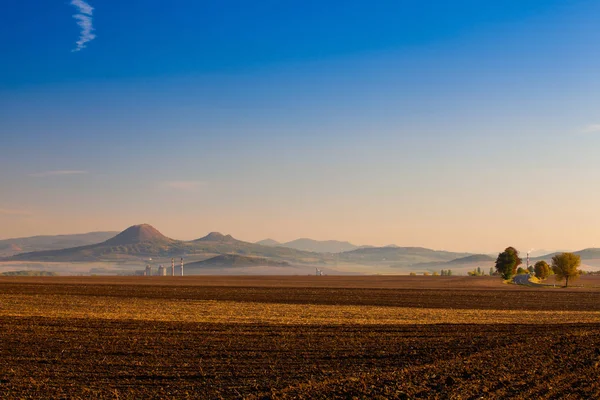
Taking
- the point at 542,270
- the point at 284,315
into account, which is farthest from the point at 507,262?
the point at 284,315

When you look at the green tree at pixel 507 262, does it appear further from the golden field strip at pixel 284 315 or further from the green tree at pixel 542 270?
the golden field strip at pixel 284 315

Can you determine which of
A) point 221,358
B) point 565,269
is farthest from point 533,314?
point 565,269

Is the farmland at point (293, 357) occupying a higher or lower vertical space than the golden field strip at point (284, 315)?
higher

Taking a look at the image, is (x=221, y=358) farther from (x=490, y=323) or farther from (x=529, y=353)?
(x=490, y=323)

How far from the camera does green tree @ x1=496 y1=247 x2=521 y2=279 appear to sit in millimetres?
124562

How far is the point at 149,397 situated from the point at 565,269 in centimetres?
10354

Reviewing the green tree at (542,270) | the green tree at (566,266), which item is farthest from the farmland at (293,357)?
the green tree at (542,270)

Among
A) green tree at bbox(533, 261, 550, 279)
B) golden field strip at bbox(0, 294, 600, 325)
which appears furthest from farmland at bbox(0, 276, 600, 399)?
green tree at bbox(533, 261, 550, 279)

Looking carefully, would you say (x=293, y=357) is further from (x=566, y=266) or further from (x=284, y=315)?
(x=566, y=266)

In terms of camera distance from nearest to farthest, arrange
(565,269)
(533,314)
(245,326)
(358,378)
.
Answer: (358,378) < (245,326) < (533,314) < (565,269)

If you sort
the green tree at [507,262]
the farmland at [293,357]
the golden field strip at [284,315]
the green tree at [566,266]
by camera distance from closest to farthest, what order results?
the farmland at [293,357], the golden field strip at [284,315], the green tree at [566,266], the green tree at [507,262]

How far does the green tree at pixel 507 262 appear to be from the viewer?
124562 millimetres

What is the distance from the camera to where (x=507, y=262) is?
409 ft

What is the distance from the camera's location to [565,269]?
108 metres
